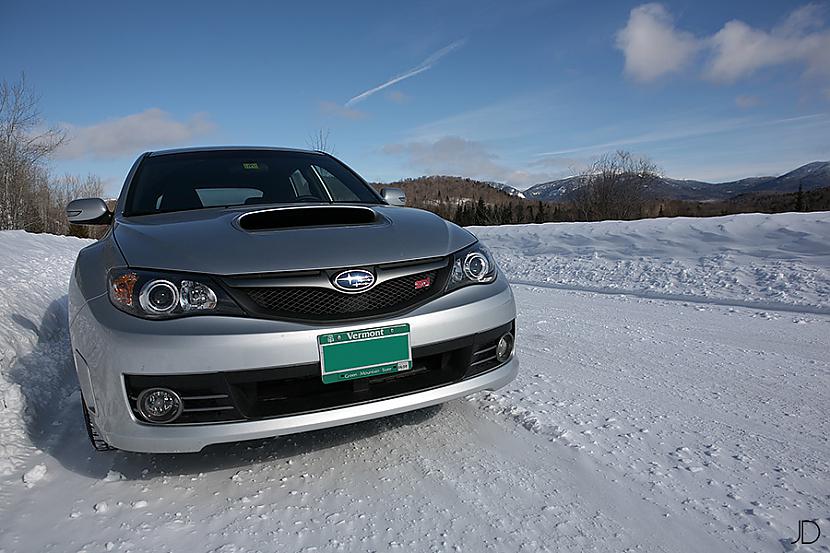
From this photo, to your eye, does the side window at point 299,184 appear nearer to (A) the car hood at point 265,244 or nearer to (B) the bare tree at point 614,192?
(A) the car hood at point 265,244

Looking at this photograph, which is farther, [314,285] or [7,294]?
[7,294]

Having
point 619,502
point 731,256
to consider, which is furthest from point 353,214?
point 731,256

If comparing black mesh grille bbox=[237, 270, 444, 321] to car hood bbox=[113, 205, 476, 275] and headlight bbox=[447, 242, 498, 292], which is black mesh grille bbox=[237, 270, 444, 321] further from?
headlight bbox=[447, 242, 498, 292]

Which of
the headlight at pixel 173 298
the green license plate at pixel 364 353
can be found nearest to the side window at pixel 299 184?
the headlight at pixel 173 298

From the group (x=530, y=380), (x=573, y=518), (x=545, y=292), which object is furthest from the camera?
(x=545, y=292)

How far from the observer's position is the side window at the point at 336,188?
3.19 m

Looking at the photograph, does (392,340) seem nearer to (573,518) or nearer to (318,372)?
(318,372)

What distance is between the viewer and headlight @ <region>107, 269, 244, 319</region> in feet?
5.69

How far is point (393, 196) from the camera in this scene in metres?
3.38

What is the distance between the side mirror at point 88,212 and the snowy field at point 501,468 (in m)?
0.87

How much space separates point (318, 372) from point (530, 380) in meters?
1.60

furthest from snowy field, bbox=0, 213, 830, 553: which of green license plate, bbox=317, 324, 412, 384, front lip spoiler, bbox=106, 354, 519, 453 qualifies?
green license plate, bbox=317, 324, 412, 384

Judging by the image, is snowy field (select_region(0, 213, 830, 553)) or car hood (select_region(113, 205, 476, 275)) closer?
snowy field (select_region(0, 213, 830, 553))

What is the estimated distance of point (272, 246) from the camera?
1.89 meters
